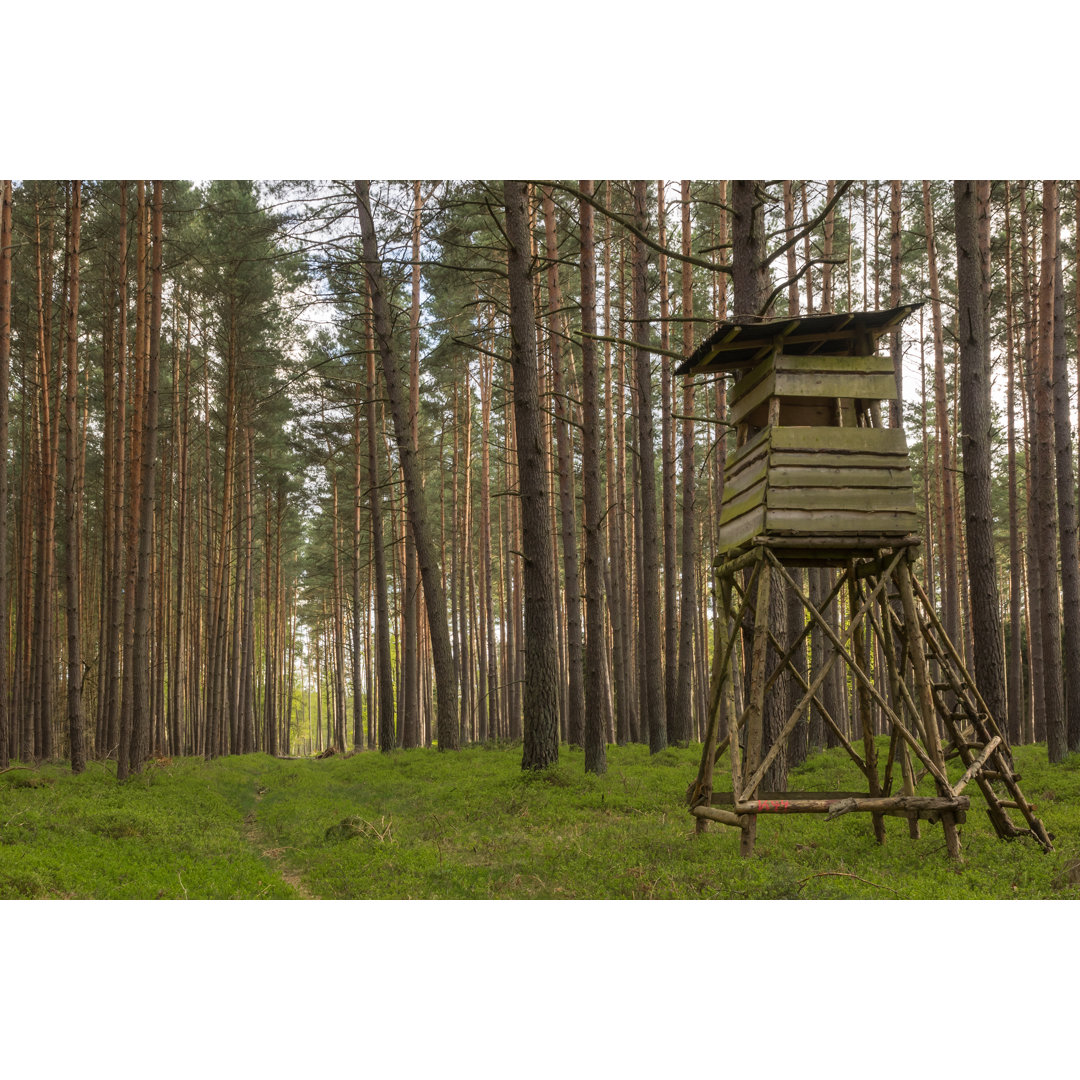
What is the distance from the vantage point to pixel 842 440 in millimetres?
7246

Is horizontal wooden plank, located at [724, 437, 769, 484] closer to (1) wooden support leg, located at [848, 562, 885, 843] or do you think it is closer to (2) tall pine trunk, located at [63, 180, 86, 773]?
(1) wooden support leg, located at [848, 562, 885, 843]

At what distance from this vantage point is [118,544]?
46.1ft

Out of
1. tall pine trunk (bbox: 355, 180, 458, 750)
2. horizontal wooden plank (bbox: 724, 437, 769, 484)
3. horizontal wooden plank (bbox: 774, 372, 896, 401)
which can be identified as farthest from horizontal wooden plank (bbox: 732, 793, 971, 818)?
tall pine trunk (bbox: 355, 180, 458, 750)

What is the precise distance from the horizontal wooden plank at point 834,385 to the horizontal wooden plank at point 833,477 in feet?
2.32

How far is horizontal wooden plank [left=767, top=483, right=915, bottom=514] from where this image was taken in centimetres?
707

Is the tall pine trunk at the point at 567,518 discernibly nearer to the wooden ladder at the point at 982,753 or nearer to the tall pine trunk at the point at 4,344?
the wooden ladder at the point at 982,753

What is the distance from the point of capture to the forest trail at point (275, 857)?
715 centimetres

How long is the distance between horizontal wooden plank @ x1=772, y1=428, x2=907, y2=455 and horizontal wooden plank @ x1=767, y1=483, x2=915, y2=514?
37 centimetres

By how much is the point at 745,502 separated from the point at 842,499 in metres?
0.87

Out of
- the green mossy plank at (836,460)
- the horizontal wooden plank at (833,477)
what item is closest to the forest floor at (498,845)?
the horizontal wooden plank at (833,477)

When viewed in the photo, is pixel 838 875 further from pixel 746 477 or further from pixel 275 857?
pixel 275 857

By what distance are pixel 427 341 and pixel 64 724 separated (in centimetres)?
1716

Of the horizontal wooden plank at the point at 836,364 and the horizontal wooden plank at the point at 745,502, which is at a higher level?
the horizontal wooden plank at the point at 836,364

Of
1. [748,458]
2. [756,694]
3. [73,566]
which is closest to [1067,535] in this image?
[748,458]
